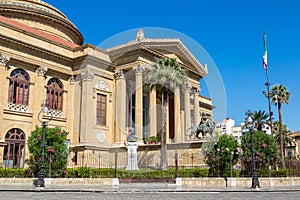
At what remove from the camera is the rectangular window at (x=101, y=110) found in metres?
34.2

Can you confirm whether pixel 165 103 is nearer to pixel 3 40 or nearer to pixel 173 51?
pixel 173 51

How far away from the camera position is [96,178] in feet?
66.2

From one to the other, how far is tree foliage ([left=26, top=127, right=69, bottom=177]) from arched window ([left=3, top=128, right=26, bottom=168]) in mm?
7579

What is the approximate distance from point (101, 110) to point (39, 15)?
13781mm

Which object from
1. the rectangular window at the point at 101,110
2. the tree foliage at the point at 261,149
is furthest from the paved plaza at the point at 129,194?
the rectangular window at the point at 101,110

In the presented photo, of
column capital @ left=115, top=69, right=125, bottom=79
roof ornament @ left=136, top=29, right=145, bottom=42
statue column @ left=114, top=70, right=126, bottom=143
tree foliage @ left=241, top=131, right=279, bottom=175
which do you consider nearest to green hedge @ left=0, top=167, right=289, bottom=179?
tree foliage @ left=241, top=131, right=279, bottom=175

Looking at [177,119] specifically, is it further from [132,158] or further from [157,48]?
[132,158]

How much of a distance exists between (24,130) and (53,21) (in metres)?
15.6

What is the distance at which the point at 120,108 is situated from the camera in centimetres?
3416

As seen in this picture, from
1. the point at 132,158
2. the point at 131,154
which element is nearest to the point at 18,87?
the point at 131,154

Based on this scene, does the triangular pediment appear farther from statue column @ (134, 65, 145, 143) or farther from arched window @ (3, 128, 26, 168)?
arched window @ (3, 128, 26, 168)

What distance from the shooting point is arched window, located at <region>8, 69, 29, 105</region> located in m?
28.9

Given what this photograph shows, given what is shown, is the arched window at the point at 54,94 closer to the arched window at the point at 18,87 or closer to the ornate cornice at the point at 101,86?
the arched window at the point at 18,87

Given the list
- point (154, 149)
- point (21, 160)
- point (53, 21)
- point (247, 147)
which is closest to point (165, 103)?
point (154, 149)
